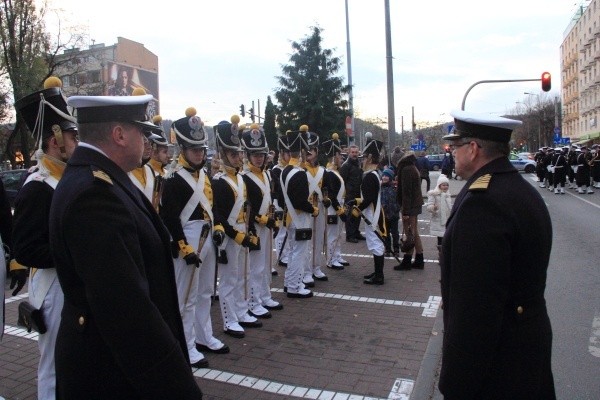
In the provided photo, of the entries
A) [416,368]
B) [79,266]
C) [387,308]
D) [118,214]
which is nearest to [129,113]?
[118,214]

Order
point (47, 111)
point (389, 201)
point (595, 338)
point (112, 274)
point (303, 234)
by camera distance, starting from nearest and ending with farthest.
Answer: point (112, 274), point (47, 111), point (595, 338), point (303, 234), point (389, 201)

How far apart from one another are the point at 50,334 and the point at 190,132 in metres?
2.45

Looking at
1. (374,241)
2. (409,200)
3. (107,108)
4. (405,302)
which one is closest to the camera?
(107,108)

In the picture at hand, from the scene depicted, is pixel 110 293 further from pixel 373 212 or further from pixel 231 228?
pixel 373 212

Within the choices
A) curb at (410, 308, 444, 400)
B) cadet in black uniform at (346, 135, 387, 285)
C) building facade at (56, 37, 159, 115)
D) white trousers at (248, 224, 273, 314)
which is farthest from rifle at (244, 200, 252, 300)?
building facade at (56, 37, 159, 115)

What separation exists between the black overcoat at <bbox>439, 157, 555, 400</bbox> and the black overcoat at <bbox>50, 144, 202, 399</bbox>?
121 centimetres

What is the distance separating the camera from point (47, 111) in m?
3.62

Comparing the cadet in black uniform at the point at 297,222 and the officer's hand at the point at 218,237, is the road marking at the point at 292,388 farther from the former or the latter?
the cadet in black uniform at the point at 297,222

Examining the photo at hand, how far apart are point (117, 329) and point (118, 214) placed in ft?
1.45

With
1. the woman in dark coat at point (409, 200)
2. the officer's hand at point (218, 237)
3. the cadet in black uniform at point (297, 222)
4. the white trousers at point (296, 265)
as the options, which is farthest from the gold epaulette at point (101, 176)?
the woman in dark coat at point (409, 200)

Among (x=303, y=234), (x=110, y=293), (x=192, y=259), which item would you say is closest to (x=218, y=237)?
(x=192, y=259)

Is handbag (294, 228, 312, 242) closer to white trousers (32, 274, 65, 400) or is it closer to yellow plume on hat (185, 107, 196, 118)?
yellow plume on hat (185, 107, 196, 118)

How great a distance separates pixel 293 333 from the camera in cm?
579

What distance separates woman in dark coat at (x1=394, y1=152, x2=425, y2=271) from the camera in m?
8.77
